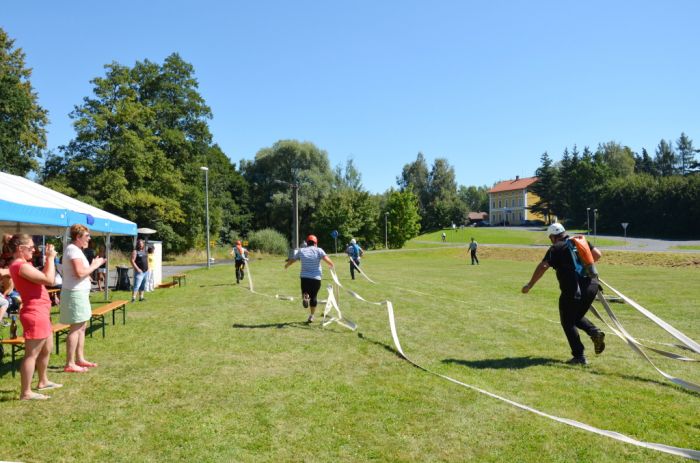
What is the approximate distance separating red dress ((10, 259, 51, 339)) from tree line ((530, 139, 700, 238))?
235 ft

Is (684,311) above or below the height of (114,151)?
below

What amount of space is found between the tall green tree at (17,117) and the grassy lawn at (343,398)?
30090 millimetres

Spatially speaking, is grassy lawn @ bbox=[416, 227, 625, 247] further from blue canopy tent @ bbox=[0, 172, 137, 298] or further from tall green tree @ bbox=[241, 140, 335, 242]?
blue canopy tent @ bbox=[0, 172, 137, 298]

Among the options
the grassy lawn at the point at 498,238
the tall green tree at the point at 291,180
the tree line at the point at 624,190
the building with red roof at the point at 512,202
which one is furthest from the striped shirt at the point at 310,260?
the building with red roof at the point at 512,202

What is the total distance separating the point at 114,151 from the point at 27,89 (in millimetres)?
7042

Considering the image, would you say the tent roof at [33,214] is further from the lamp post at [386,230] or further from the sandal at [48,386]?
the lamp post at [386,230]

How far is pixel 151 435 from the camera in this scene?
4.47 m

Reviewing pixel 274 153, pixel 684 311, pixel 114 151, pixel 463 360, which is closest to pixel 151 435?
pixel 463 360

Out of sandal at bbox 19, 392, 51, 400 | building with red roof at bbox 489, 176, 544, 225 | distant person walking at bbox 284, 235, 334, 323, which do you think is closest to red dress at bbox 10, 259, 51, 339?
sandal at bbox 19, 392, 51, 400

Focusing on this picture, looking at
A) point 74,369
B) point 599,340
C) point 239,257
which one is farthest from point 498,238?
point 74,369

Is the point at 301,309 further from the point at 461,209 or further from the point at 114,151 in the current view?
the point at 461,209

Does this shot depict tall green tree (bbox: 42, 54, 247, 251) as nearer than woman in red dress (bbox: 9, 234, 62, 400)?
No

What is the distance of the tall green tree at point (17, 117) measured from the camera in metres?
32.2

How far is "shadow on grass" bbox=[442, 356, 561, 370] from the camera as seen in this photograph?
6828 millimetres
